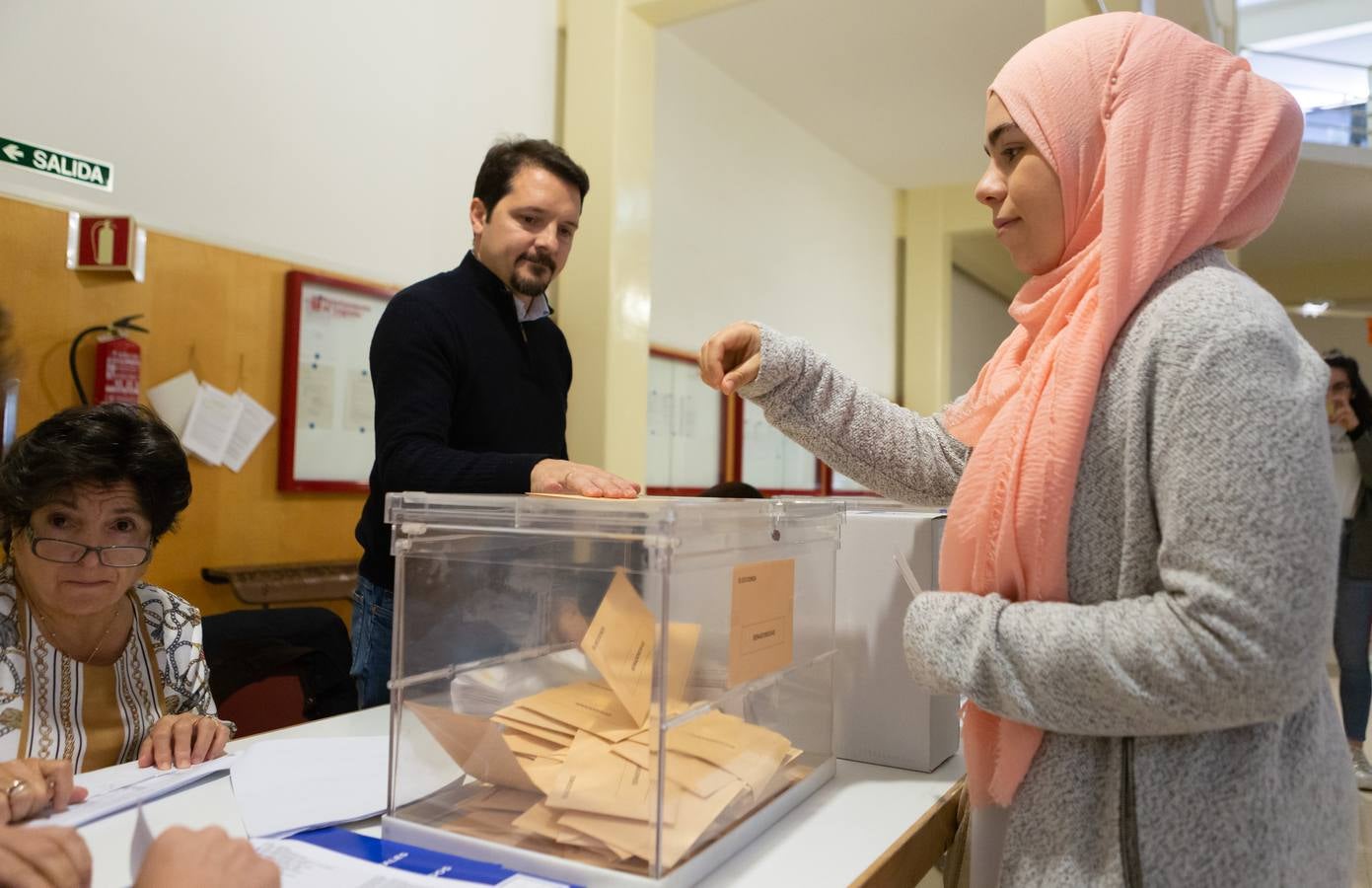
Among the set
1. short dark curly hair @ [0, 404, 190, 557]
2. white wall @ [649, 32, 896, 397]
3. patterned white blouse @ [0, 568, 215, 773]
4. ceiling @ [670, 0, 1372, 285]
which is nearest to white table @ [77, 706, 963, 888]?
patterned white blouse @ [0, 568, 215, 773]

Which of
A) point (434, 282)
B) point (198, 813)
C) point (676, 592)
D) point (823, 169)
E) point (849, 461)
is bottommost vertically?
point (198, 813)

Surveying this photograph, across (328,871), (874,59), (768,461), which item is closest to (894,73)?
(874,59)

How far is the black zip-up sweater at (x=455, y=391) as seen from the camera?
135 centimetres

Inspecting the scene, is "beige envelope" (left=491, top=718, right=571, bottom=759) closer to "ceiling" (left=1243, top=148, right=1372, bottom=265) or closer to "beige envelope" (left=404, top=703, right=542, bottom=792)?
"beige envelope" (left=404, top=703, right=542, bottom=792)

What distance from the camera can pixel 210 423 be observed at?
2219 mm

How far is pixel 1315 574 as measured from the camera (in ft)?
2.07

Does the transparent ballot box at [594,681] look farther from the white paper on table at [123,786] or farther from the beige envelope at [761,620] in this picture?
the white paper on table at [123,786]

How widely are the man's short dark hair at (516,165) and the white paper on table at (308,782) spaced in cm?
108

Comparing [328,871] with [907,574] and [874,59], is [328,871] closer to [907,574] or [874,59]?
[907,574]

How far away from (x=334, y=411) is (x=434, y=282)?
1.03 metres

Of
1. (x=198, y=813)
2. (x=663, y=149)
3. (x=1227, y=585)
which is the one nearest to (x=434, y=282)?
(x=198, y=813)

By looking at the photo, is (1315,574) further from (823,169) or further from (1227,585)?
(823,169)

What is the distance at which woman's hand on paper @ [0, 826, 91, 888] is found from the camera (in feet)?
2.07

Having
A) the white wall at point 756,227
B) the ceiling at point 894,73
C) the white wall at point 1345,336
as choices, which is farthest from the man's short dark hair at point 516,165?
the white wall at point 1345,336
